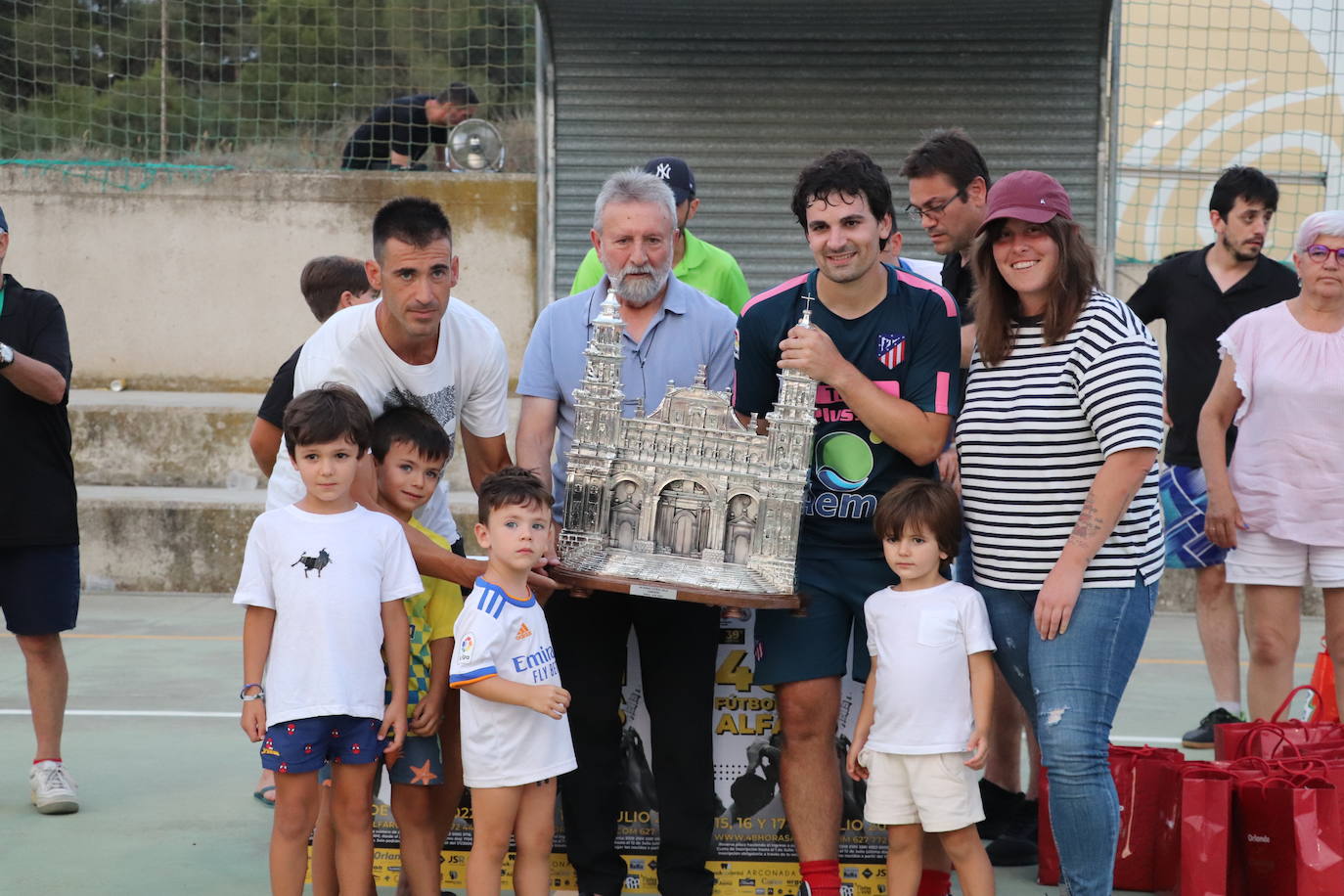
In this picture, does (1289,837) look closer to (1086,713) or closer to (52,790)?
(1086,713)


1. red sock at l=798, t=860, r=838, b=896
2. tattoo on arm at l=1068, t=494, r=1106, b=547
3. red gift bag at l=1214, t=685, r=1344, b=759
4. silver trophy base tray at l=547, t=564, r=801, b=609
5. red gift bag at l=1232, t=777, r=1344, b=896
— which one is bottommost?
red sock at l=798, t=860, r=838, b=896

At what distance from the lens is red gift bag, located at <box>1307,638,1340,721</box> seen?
5.50m

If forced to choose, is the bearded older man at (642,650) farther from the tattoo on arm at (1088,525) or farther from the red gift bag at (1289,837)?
the red gift bag at (1289,837)

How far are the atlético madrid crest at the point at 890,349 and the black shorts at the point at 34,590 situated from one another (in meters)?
3.30

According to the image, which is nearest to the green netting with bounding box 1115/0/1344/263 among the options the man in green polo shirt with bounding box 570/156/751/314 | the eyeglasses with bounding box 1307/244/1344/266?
the eyeglasses with bounding box 1307/244/1344/266

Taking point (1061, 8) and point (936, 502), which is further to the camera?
point (1061, 8)

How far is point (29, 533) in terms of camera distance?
5.33 m

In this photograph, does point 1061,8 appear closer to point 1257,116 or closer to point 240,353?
point 1257,116

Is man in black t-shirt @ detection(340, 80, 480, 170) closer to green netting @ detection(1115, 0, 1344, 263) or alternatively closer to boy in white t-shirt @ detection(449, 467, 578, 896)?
green netting @ detection(1115, 0, 1344, 263)

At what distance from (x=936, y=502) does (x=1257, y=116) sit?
1011 centimetres

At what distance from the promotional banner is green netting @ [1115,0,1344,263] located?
28.9 ft

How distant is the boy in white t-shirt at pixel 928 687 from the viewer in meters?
3.91

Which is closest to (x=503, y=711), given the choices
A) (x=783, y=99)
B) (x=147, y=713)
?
(x=147, y=713)

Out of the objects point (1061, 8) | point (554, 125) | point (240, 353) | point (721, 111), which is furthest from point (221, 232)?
point (1061, 8)
